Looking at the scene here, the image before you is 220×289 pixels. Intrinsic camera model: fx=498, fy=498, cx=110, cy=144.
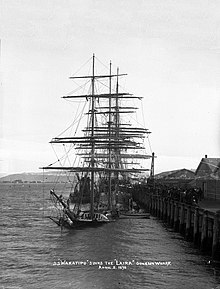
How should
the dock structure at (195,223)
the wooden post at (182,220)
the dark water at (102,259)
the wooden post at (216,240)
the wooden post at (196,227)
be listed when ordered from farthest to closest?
the wooden post at (182,220)
the wooden post at (196,227)
the dock structure at (195,223)
the wooden post at (216,240)
the dark water at (102,259)

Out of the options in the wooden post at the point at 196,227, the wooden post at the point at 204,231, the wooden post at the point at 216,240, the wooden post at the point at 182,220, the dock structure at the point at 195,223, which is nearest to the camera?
the wooden post at the point at 216,240

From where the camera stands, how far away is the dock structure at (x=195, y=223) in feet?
92.1

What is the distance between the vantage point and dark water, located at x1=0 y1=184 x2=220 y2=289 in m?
24.5

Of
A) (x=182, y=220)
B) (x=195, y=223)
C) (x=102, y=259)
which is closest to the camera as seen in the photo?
(x=102, y=259)

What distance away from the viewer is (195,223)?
110ft

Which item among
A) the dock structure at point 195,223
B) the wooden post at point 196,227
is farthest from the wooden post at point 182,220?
the wooden post at point 196,227

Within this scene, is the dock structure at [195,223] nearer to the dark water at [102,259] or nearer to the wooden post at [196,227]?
the wooden post at [196,227]

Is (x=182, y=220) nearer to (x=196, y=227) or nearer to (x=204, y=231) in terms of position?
(x=196, y=227)

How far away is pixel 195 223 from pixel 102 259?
7.20m

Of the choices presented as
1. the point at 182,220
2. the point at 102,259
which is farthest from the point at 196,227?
the point at 102,259

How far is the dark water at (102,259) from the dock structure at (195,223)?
0.81 m

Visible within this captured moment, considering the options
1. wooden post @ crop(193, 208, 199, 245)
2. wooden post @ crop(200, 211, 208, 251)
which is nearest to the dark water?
wooden post @ crop(200, 211, 208, 251)

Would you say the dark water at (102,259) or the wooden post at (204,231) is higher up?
the wooden post at (204,231)

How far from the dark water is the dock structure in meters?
0.81
